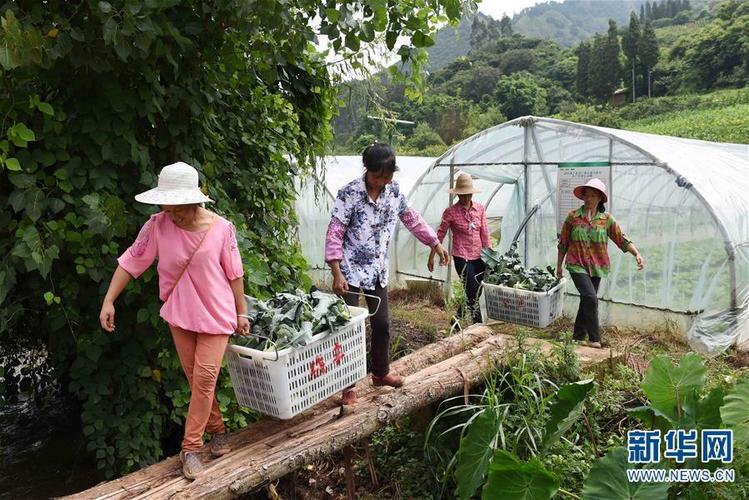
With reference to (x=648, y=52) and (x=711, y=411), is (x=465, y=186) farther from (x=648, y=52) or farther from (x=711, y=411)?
(x=648, y=52)

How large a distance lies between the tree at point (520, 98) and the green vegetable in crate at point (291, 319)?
120 feet

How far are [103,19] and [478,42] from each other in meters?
60.8

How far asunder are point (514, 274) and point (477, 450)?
2.47m

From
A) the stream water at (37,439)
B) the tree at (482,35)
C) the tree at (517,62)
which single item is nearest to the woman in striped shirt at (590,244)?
the stream water at (37,439)

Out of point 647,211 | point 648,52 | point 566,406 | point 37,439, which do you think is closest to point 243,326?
point 566,406

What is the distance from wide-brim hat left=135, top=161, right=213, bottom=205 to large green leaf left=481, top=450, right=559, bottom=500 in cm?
181

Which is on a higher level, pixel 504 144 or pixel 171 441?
pixel 504 144

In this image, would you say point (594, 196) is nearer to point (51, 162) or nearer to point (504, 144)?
point (504, 144)

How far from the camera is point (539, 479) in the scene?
2760 mm

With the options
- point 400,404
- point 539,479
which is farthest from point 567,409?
point 400,404

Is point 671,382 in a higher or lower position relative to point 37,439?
higher

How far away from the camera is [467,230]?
6156mm

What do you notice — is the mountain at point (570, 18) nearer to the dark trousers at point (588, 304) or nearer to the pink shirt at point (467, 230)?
the pink shirt at point (467, 230)

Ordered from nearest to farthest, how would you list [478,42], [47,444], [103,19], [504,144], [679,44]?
[103,19] < [47,444] < [504,144] < [679,44] < [478,42]
